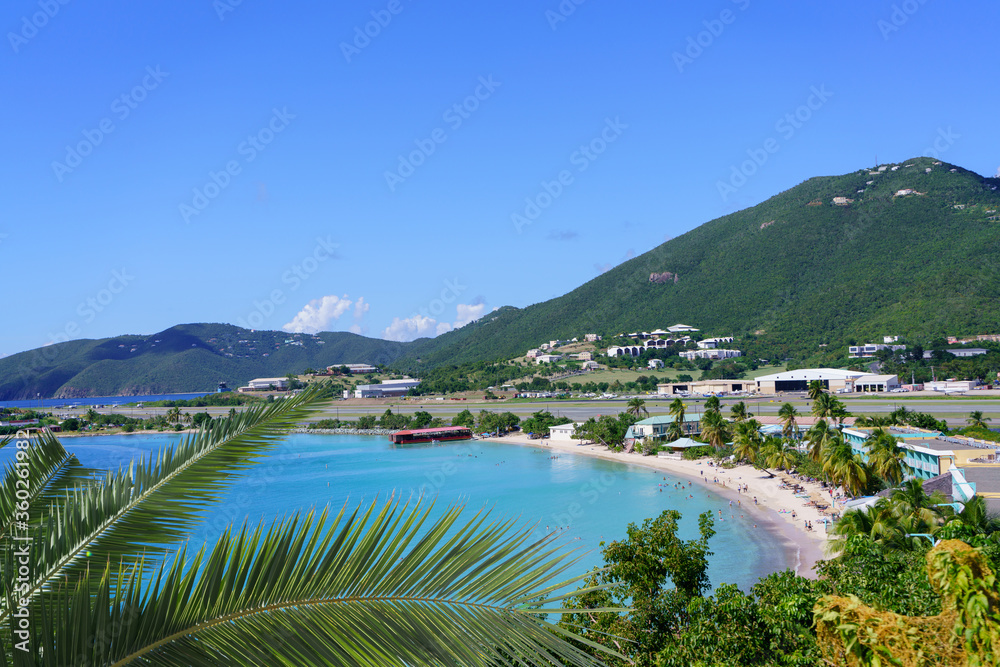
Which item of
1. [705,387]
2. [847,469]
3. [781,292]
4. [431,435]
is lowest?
[431,435]

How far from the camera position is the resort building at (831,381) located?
228 feet

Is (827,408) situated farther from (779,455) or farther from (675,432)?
(675,432)

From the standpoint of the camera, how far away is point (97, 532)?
2279 millimetres

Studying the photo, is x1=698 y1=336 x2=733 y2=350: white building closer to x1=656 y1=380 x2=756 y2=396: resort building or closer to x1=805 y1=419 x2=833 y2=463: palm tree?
x1=656 y1=380 x2=756 y2=396: resort building

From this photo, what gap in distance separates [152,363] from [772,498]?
159 meters

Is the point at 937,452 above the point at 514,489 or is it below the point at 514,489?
above

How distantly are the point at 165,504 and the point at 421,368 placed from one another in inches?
6223

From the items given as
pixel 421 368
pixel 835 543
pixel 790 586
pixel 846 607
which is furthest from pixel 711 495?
pixel 421 368

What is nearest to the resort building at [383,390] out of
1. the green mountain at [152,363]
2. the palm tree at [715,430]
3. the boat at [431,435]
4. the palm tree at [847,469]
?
the boat at [431,435]

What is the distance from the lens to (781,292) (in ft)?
377

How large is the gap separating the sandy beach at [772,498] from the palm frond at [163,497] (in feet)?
68.7

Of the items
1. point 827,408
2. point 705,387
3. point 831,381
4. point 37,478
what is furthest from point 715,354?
point 37,478

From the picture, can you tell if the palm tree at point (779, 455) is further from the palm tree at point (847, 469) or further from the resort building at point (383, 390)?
the resort building at point (383, 390)

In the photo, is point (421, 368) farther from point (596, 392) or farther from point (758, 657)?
point (758, 657)
